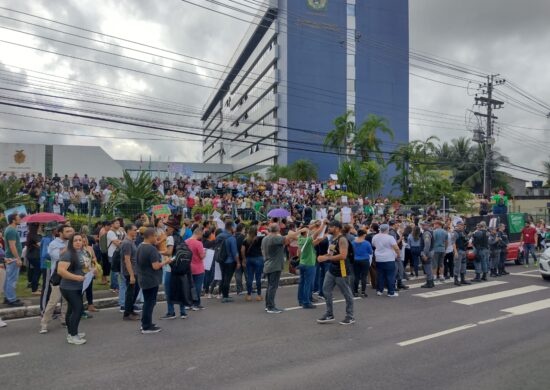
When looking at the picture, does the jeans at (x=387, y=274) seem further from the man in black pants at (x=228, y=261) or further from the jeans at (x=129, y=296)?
the jeans at (x=129, y=296)

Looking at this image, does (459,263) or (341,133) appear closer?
(459,263)

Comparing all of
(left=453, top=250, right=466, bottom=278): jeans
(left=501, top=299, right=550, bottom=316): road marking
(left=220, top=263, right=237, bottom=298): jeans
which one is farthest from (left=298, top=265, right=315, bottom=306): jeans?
(left=453, top=250, right=466, bottom=278): jeans

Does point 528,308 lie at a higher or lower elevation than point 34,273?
lower

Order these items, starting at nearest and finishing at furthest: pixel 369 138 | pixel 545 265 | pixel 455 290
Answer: pixel 455 290 < pixel 545 265 < pixel 369 138

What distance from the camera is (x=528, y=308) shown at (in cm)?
991

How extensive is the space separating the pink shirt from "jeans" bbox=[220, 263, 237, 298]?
0.80m

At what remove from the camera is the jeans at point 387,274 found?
11.3m

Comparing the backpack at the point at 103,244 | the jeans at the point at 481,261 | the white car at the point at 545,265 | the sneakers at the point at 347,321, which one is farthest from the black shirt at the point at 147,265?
the white car at the point at 545,265

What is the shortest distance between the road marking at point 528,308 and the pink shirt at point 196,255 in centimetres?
638

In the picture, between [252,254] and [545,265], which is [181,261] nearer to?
[252,254]

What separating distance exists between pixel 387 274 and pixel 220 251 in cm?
410

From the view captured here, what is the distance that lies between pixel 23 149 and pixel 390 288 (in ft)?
103

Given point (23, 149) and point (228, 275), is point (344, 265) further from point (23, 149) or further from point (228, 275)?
→ point (23, 149)

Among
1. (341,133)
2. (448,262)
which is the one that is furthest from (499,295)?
(341,133)
